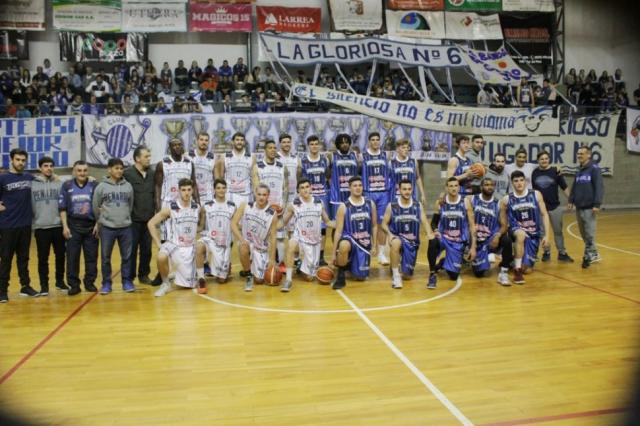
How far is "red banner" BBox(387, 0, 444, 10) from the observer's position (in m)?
19.2

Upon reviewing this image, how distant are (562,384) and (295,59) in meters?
13.5

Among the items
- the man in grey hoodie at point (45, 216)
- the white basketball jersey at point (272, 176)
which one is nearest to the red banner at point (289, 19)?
the white basketball jersey at point (272, 176)

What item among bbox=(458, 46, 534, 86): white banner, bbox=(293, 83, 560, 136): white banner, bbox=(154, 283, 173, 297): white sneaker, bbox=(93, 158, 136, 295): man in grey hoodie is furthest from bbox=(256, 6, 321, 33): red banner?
bbox=(154, 283, 173, 297): white sneaker

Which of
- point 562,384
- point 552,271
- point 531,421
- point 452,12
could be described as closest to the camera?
point 531,421

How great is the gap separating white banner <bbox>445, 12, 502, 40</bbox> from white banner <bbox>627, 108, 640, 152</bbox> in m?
5.20

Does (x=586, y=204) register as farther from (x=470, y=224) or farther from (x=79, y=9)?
(x=79, y=9)

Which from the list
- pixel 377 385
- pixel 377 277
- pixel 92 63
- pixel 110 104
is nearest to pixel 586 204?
pixel 377 277

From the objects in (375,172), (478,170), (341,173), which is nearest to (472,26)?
(375,172)

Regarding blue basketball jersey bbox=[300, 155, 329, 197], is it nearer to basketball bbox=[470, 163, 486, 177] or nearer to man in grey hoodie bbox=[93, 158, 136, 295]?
basketball bbox=[470, 163, 486, 177]

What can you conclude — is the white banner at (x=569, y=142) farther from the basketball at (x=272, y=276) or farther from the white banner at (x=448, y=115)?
the basketball at (x=272, y=276)

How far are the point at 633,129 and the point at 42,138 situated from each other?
681 inches

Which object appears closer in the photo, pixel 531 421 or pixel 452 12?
pixel 531 421

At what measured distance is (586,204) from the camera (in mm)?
8750

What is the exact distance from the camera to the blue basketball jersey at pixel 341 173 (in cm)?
882
